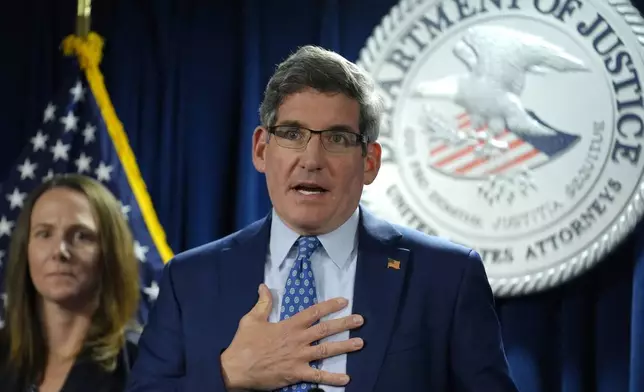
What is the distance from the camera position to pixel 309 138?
154 cm

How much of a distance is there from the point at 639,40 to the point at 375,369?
1.28 m

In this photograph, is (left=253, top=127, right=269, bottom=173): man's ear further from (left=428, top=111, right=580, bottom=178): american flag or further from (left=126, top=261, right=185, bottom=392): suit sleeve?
(left=428, top=111, right=580, bottom=178): american flag

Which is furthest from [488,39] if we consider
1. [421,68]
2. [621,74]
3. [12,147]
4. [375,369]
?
[12,147]

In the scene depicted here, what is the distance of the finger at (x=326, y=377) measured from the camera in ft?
4.80

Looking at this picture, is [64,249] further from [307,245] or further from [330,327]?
[330,327]

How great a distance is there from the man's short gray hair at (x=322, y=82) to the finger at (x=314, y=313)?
0.31m

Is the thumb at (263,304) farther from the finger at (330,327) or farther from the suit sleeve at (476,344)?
the suit sleeve at (476,344)

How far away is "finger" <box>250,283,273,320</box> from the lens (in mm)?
1523

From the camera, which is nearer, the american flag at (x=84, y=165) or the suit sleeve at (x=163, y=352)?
the suit sleeve at (x=163, y=352)

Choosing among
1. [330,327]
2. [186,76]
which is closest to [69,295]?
[330,327]

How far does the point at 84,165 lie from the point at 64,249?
0.69 meters

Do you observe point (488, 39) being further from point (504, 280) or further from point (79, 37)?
point (79, 37)

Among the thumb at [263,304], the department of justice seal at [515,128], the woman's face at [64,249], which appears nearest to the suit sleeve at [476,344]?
the thumb at [263,304]

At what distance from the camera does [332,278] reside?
161 centimetres
